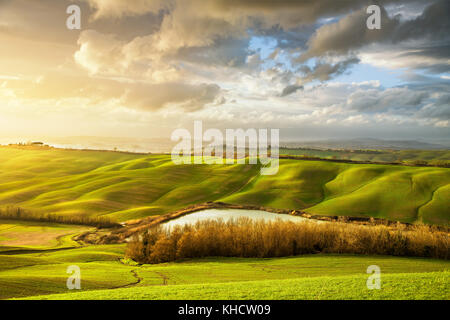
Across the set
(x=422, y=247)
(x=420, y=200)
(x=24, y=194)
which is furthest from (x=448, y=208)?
(x=24, y=194)

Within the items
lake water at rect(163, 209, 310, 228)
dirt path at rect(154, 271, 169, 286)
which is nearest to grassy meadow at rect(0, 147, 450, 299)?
dirt path at rect(154, 271, 169, 286)

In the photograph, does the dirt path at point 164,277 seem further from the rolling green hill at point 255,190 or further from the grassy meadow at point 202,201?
the rolling green hill at point 255,190

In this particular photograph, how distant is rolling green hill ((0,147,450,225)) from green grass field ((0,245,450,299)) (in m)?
40.3

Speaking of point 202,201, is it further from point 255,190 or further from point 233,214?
point 233,214

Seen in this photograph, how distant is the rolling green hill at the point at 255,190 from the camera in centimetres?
7275

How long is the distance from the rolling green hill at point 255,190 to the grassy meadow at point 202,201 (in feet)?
0.94

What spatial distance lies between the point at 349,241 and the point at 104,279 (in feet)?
79.3

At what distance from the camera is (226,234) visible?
36469 millimetres

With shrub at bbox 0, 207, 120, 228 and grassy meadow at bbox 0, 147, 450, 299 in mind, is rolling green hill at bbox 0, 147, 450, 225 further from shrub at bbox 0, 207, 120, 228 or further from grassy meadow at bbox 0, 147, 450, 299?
shrub at bbox 0, 207, 120, 228

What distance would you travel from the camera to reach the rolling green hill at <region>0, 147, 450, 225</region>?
72.8m
